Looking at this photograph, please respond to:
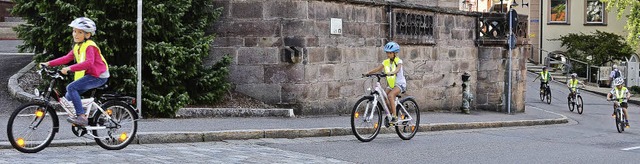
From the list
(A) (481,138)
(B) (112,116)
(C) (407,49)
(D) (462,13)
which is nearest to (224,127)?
(B) (112,116)

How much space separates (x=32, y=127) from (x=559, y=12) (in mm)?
47184

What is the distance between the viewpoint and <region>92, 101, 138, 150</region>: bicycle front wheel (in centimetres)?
1066

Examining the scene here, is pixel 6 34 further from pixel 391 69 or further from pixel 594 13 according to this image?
pixel 594 13

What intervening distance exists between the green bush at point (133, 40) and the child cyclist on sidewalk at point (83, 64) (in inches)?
149

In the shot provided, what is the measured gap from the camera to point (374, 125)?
13.8 meters

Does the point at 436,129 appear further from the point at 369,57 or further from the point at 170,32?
the point at 170,32

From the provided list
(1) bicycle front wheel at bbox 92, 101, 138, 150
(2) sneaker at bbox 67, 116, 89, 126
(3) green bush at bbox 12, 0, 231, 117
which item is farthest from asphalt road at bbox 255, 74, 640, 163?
(3) green bush at bbox 12, 0, 231, 117

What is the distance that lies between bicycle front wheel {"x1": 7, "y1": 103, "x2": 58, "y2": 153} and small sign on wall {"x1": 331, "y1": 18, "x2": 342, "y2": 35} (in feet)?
27.2

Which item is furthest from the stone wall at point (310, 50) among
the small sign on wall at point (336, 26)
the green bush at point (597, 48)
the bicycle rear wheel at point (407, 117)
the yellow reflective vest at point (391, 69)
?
the green bush at point (597, 48)

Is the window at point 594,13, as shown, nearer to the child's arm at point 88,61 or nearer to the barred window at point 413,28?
the barred window at point 413,28

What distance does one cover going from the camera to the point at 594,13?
54938 millimetres

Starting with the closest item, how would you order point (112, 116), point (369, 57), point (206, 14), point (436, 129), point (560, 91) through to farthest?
point (112, 116) < point (206, 14) < point (436, 129) < point (369, 57) < point (560, 91)

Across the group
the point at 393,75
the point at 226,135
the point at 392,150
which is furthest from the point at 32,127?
the point at 393,75

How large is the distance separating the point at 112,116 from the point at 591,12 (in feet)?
157
